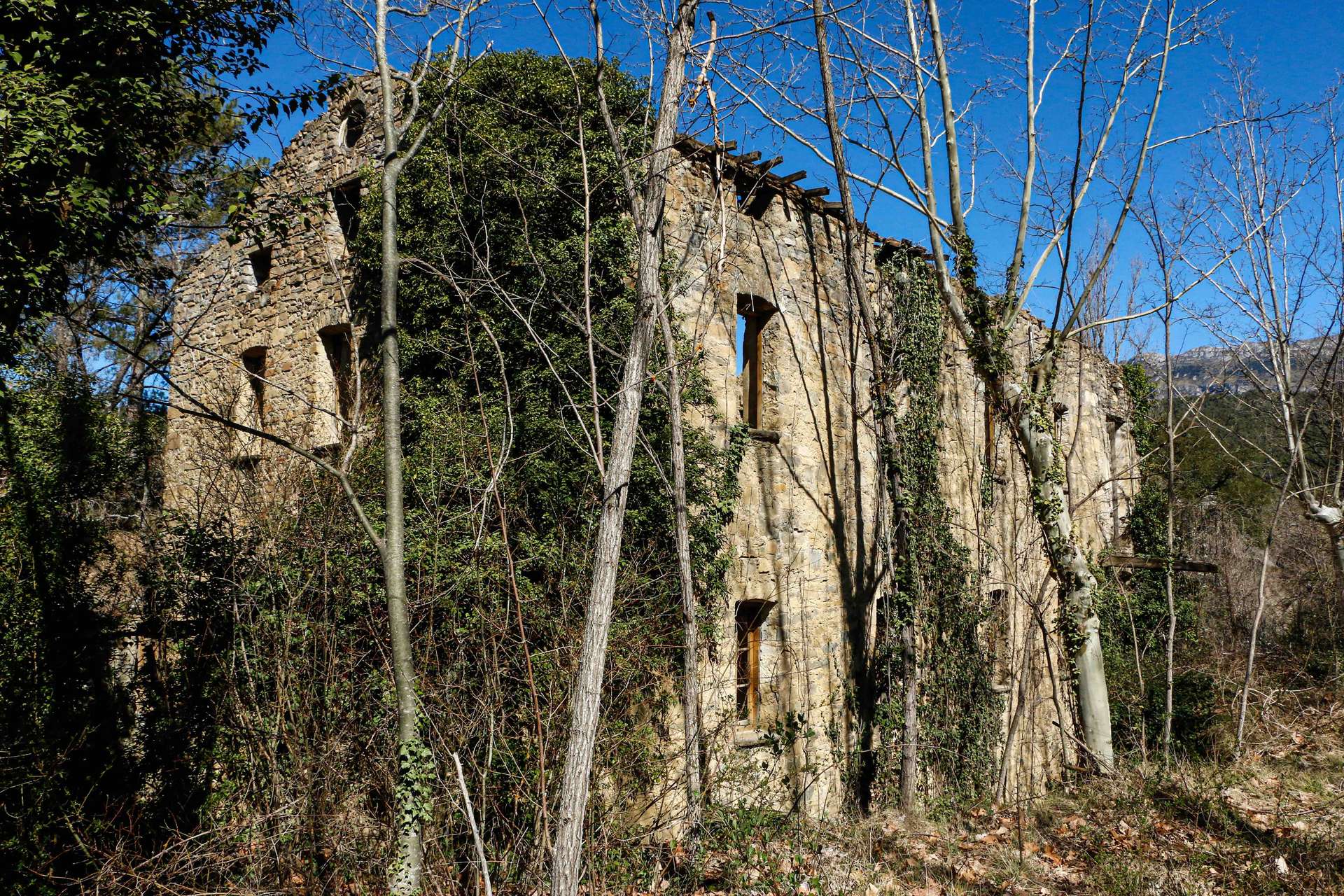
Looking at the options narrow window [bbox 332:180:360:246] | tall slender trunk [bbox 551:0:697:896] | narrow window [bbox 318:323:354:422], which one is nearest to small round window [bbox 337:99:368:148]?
narrow window [bbox 332:180:360:246]

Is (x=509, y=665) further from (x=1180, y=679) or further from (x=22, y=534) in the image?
(x=1180, y=679)

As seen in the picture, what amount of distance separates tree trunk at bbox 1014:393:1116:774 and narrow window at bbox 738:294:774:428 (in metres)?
2.65

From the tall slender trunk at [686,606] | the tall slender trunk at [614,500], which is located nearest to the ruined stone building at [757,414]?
the tall slender trunk at [686,606]

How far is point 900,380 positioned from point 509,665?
5949 mm

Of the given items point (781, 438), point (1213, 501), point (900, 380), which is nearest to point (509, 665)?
point (781, 438)

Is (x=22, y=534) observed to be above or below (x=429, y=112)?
below

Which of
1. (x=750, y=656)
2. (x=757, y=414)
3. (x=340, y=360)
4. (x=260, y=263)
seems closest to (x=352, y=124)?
(x=260, y=263)

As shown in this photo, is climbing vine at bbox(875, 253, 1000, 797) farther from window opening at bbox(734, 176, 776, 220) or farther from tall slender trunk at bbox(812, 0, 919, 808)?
window opening at bbox(734, 176, 776, 220)

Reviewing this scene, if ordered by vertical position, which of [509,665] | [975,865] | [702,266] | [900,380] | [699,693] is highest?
[702,266]

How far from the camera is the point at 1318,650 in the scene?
42.8 feet

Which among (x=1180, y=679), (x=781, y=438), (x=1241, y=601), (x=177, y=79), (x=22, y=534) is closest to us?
(x=177, y=79)

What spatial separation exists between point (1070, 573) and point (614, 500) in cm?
488

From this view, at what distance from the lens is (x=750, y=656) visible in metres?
8.00

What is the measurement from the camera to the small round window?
8.99 m
